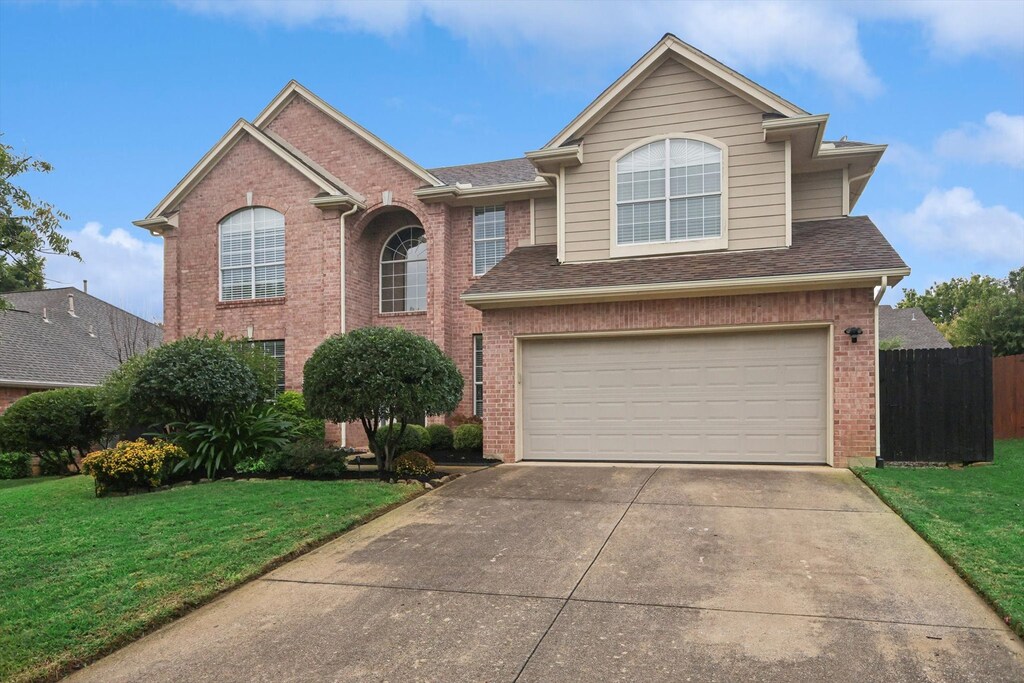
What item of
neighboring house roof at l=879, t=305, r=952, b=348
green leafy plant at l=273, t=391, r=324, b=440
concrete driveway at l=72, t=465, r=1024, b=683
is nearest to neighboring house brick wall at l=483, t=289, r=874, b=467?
concrete driveway at l=72, t=465, r=1024, b=683

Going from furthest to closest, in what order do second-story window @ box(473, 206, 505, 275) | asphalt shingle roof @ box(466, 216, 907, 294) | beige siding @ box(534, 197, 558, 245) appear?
second-story window @ box(473, 206, 505, 275)
beige siding @ box(534, 197, 558, 245)
asphalt shingle roof @ box(466, 216, 907, 294)

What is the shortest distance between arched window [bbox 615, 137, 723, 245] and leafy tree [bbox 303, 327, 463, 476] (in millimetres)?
4564

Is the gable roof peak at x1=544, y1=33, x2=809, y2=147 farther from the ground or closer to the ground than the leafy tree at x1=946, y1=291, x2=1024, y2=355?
farther from the ground

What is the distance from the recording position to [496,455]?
477 inches

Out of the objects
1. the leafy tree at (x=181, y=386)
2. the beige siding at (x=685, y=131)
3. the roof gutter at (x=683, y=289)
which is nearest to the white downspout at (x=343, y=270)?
the leafy tree at (x=181, y=386)

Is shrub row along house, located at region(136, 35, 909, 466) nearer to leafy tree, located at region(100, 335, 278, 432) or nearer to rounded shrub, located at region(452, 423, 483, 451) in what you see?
rounded shrub, located at region(452, 423, 483, 451)

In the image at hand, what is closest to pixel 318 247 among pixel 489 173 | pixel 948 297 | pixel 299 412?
pixel 299 412

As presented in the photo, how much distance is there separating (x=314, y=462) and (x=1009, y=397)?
49.1ft

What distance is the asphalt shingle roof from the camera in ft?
35.4

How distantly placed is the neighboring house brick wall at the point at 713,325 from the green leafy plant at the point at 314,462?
266 cm

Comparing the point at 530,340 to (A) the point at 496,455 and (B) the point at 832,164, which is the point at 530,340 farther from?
(B) the point at 832,164

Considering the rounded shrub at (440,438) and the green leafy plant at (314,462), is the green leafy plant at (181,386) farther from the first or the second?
the rounded shrub at (440,438)

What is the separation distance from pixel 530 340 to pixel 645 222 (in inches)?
120

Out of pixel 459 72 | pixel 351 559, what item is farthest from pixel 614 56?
pixel 351 559
